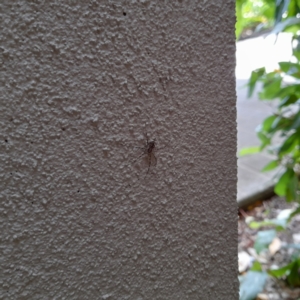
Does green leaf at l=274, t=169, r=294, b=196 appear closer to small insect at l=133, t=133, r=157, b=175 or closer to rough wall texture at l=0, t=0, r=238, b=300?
rough wall texture at l=0, t=0, r=238, b=300

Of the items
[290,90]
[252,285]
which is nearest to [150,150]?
[290,90]

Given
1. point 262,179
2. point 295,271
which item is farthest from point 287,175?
point 262,179

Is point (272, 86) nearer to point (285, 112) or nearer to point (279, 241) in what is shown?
point (285, 112)

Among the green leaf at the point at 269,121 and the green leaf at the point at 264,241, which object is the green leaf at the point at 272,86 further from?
the green leaf at the point at 264,241

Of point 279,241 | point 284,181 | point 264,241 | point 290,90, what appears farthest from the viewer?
point 279,241

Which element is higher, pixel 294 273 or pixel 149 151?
pixel 149 151

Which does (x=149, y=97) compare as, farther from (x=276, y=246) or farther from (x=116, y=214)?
(x=276, y=246)

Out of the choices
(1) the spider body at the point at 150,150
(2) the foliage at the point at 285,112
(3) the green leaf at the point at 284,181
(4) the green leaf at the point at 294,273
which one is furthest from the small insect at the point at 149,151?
(4) the green leaf at the point at 294,273
